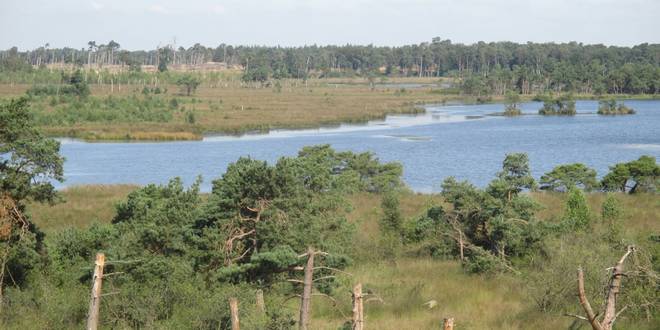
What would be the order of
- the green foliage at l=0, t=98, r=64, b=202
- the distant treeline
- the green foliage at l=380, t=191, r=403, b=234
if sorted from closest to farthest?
1. the green foliage at l=0, t=98, r=64, b=202
2. the green foliage at l=380, t=191, r=403, b=234
3. the distant treeline

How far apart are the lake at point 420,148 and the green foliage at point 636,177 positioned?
756 centimetres

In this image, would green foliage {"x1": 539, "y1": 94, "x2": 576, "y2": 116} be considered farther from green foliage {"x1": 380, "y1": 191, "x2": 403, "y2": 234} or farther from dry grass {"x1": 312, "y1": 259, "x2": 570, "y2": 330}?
dry grass {"x1": 312, "y1": 259, "x2": 570, "y2": 330}

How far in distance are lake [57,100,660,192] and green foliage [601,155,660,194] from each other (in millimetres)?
7558

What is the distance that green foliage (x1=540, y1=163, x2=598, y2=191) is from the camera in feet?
119

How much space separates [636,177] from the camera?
3572cm

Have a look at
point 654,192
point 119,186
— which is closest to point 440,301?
point 654,192

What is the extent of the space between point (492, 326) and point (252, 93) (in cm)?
10438

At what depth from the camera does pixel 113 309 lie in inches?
602

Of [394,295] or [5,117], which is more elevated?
[5,117]

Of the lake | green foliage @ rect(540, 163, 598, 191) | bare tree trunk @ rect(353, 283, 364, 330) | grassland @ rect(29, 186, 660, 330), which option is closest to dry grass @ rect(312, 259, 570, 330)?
grassland @ rect(29, 186, 660, 330)

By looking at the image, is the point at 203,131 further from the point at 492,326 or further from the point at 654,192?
the point at 492,326

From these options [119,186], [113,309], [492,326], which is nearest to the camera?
[113,309]

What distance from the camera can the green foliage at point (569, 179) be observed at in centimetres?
3641

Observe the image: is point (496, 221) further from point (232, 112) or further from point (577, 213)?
point (232, 112)
